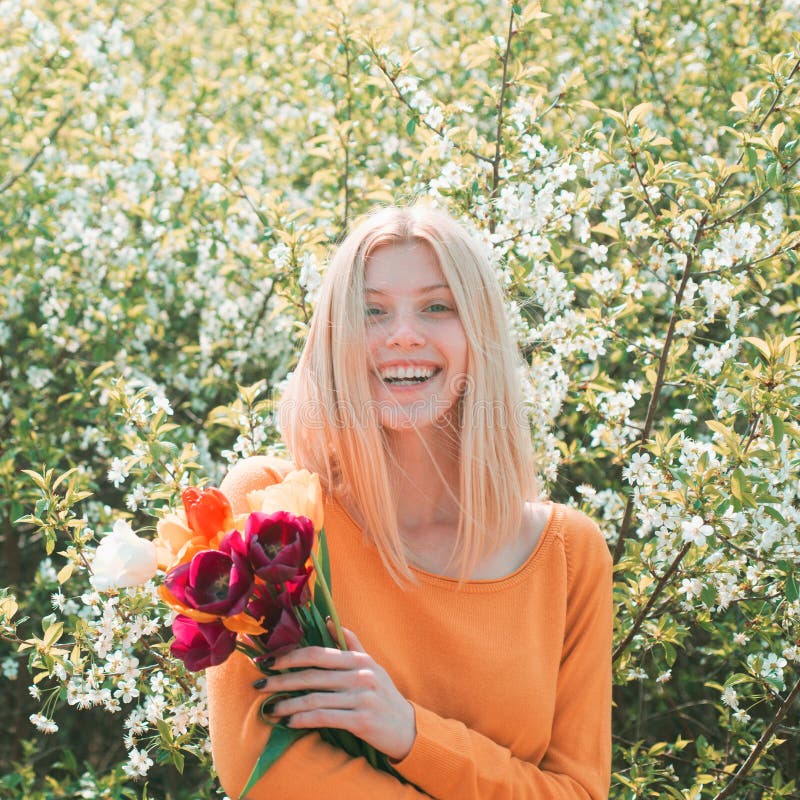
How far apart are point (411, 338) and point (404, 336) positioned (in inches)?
0.5

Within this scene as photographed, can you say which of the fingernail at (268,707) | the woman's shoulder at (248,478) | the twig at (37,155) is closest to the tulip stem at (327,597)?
the fingernail at (268,707)

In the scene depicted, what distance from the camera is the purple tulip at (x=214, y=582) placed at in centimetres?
122

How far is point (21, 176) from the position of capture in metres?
3.39

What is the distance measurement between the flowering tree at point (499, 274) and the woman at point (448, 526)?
39 cm

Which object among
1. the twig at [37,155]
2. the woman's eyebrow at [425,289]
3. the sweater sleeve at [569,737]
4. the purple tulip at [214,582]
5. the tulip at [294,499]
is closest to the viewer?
the purple tulip at [214,582]

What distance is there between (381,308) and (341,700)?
0.72 meters

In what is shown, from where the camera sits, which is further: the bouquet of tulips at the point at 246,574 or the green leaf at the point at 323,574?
the green leaf at the point at 323,574

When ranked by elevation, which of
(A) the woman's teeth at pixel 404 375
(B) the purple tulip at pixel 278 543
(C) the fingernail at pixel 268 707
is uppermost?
(A) the woman's teeth at pixel 404 375

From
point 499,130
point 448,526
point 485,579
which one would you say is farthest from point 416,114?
point 485,579

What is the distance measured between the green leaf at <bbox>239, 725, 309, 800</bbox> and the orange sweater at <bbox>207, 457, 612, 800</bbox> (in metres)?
0.10

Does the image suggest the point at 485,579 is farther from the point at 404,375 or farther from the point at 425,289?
the point at 425,289

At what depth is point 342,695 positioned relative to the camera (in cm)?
146

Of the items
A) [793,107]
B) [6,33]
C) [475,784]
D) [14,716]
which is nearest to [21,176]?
[6,33]

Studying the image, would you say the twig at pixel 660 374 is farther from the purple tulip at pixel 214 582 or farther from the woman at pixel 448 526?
the purple tulip at pixel 214 582
